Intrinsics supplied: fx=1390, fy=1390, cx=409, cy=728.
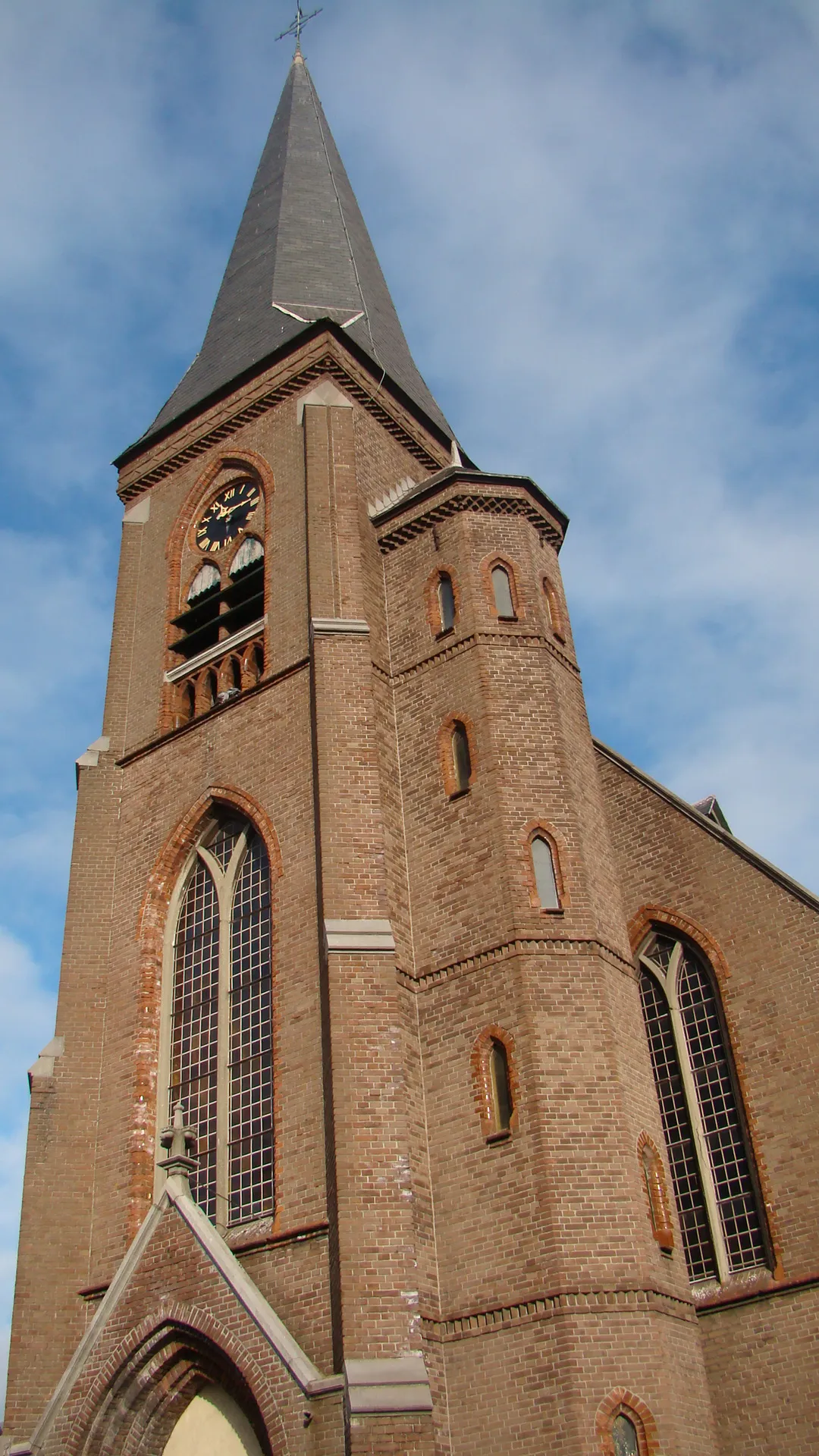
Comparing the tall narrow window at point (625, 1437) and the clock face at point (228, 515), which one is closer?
the tall narrow window at point (625, 1437)

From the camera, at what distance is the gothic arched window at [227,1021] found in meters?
16.5

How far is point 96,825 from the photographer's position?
20.8 m

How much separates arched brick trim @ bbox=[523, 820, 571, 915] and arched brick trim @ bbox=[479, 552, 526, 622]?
3.39 metres

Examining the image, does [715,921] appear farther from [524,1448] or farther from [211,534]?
[211,534]

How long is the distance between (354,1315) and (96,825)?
9.49 meters

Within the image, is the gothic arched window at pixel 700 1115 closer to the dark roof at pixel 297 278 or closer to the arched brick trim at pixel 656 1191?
the arched brick trim at pixel 656 1191

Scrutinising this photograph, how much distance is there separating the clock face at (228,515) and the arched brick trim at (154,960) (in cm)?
545

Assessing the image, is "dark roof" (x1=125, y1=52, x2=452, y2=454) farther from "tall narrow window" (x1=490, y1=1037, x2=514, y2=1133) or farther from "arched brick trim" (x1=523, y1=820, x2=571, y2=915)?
"tall narrow window" (x1=490, y1=1037, x2=514, y2=1133)

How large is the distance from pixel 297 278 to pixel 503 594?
11.6 metres

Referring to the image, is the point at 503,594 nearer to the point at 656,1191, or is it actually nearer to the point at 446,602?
the point at 446,602

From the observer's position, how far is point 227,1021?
58.4 ft

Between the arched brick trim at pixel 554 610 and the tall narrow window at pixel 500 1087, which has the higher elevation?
the arched brick trim at pixel 554 610

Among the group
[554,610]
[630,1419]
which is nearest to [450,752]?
[554,610]

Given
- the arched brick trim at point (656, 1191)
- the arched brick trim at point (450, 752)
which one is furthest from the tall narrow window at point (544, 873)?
the arched brick trim at point (656, 1191)
